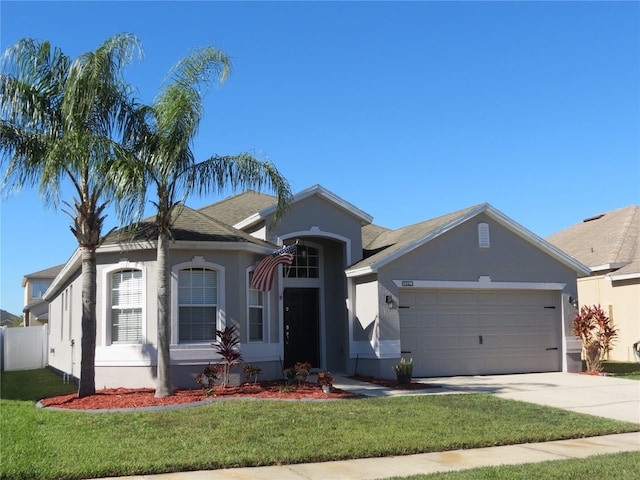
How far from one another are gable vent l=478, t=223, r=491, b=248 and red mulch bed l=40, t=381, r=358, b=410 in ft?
21.1

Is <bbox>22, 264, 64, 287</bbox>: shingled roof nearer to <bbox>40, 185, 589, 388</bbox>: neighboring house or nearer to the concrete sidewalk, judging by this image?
<bbox>40, 185, 589, 388</bbox>: neighboring house

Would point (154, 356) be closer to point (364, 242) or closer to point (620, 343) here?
point (364, 242)

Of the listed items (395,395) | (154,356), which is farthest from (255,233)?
(395,395)

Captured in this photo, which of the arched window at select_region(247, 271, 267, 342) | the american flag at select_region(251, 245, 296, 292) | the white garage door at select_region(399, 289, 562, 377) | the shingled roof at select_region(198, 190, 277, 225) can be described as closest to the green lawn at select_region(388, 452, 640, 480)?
the american flag at select_region(251, 245, 296, 292)

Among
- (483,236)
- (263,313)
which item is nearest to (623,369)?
(483,236)

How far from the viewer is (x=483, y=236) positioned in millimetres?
17938

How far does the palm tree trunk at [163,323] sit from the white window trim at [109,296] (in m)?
1.81

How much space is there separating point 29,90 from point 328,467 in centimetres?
970

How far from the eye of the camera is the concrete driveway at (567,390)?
40.4ft

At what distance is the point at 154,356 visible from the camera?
14680mm

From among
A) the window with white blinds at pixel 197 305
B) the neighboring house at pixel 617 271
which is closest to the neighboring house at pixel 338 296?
the window with white blinds at pixel 197 305

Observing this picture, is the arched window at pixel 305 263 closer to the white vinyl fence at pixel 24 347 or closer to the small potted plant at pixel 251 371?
the small potted plant at pixel 251 371

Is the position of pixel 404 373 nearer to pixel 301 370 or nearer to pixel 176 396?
pixel 301 370

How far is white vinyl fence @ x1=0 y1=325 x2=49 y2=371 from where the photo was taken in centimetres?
2639
